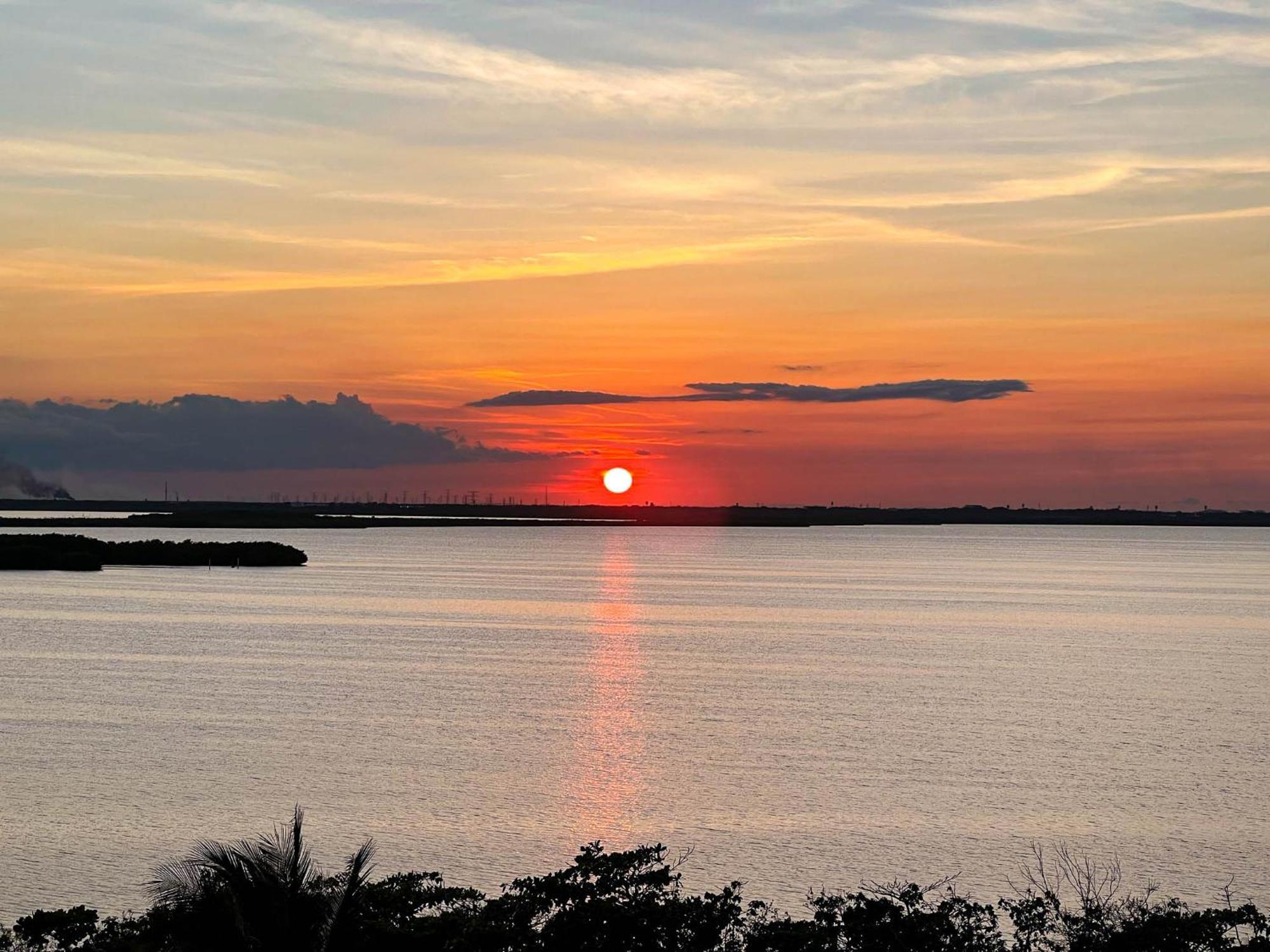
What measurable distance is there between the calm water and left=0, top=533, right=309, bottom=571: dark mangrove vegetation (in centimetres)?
5099

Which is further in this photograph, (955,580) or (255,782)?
(955,580)

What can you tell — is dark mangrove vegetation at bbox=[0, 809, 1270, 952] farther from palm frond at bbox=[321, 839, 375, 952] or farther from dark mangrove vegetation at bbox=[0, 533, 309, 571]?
dark mangrove vegetation at bbox=[0, 533, 309, 571]

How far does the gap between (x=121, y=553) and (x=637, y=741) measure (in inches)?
5193

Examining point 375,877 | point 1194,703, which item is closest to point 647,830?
point 375,877

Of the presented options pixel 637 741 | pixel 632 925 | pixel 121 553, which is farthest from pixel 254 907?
pixel 121 553

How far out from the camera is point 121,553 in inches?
6585

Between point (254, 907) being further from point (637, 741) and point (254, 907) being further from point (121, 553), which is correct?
point (121, 553)

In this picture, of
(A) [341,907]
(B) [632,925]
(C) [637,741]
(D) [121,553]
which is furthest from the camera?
(D) [121,553]

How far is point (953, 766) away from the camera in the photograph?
44.9 meters

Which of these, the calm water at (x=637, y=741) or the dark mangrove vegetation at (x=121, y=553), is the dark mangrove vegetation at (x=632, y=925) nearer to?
the calm water at (x=637, y=741)

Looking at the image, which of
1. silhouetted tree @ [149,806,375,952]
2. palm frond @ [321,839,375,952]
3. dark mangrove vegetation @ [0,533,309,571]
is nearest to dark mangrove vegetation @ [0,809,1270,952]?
palm frond @ [321,839,375,952]

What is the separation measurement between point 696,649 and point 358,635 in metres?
20.2

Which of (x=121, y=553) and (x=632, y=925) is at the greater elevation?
(x=632, y=925)

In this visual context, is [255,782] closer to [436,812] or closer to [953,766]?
[436,812]
